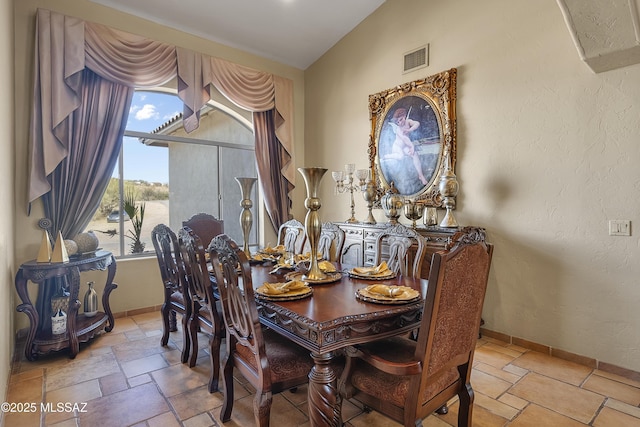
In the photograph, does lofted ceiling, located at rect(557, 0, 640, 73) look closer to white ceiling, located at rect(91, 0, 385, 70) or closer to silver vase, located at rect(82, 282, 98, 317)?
white ceiling, located at rect(91, 0, 385, 70)

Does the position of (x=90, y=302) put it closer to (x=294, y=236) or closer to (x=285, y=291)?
(x=294, y=236)

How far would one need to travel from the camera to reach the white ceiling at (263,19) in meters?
3.76

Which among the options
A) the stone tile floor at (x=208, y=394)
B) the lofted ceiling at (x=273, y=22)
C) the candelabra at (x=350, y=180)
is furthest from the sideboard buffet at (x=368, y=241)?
the lofted ceiling at (x=273, y=22)

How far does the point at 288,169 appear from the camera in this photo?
5.01 meters

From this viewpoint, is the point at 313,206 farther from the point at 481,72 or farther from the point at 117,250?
the point at 117,250

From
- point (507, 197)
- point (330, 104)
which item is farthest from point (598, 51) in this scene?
point (330, 104)

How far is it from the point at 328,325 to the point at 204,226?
2.76 m

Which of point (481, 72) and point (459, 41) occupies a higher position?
point (459, 41)

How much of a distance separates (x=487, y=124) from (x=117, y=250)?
415 cm

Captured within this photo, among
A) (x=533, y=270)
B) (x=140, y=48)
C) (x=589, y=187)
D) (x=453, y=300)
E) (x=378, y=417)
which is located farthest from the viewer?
(x=140, y=48)

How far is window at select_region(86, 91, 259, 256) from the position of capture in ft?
12.9

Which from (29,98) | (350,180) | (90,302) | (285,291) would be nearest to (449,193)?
(350,180)

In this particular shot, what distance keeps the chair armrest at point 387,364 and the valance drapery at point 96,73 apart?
3267 mm

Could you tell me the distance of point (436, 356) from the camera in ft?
4.63
